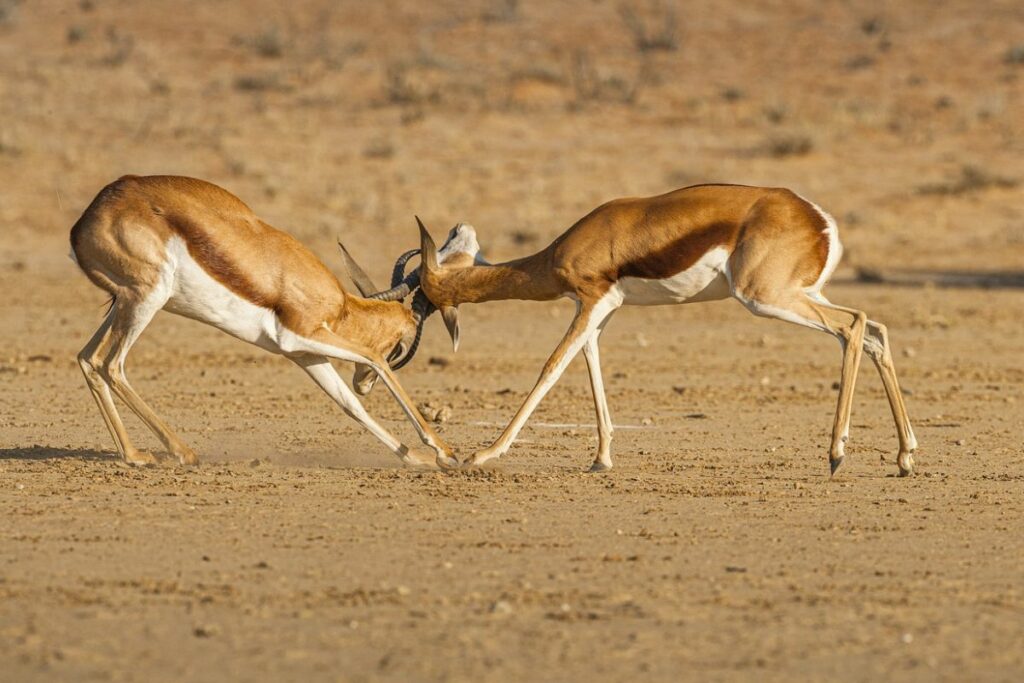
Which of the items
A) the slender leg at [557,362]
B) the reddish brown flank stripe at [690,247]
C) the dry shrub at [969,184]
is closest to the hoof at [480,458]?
the slender leg at [557,362]

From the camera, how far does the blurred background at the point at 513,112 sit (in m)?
25.9

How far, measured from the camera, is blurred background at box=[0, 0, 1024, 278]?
25.9 m

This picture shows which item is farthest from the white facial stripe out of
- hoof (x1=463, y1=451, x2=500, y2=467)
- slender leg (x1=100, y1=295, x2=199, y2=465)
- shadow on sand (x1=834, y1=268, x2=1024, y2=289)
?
shadow on sand (x1=834, y1=268, x2=1024, y2=289)

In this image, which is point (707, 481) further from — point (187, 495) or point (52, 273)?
point (52, 273)

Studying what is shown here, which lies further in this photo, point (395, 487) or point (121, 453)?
point (121, 453)

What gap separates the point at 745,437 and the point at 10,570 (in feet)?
18.8

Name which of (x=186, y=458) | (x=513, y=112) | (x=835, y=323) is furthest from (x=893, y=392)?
(x=513, y=112)

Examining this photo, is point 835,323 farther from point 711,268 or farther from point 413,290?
point 413,290

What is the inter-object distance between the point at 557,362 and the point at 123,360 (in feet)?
8.23

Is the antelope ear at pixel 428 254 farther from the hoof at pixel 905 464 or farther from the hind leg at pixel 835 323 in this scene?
the hoof at pixel 905 464

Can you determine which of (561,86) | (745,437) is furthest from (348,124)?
(745,437)

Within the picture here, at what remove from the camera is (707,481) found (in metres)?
9.46

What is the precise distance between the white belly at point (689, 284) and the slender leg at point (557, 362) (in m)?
0.14

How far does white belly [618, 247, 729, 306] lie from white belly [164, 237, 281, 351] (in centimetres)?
203
